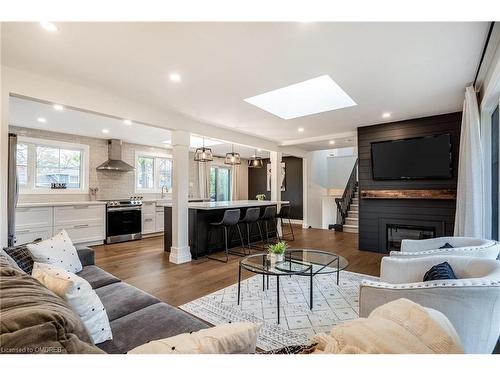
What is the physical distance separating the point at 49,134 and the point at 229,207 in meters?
4.22

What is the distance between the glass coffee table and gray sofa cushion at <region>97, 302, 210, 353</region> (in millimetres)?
1074

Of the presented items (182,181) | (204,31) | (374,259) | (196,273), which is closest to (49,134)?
(182,181)

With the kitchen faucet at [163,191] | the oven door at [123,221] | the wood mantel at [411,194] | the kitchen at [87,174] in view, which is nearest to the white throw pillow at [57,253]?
the kitchen at [87,174]

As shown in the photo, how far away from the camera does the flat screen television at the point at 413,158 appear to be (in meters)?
4.18

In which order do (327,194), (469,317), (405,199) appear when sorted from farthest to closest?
(327,194)
(405,199)
(469,317)

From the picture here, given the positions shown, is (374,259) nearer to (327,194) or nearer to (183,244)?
(183,244)

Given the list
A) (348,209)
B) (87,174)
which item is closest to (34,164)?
(87,174)

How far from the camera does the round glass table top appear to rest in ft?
8.43

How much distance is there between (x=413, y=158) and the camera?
14.6 ft

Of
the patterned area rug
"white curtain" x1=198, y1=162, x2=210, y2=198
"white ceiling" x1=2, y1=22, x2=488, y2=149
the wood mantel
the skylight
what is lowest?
the patterned area rug

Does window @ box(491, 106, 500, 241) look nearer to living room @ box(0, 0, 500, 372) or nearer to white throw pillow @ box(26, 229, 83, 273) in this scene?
living room @ box(0, 0, 500, 372)

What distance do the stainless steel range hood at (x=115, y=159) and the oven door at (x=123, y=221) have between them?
1033 millimetres

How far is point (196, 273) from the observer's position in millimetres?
3734

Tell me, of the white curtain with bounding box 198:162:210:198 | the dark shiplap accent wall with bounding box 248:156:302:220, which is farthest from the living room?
the dark shiplap accent wall with bounding box 248:156:302:220
